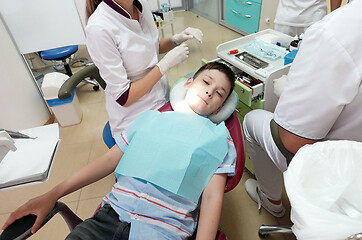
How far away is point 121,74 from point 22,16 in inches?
55.4

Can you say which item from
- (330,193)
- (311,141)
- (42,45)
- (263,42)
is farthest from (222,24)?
(330,193)

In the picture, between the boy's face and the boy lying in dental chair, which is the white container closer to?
the boy lying in dental chair

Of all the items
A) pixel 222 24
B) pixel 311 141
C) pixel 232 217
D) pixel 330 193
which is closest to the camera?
pixel 330 193

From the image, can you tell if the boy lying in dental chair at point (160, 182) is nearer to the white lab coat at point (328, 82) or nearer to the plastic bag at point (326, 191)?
the white lab coat at point (328, 82)

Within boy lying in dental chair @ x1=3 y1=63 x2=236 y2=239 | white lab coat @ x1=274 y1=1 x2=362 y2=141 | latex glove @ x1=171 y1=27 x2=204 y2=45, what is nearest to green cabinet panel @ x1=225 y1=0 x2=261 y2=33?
latex glove @ x1=171 y1=27 x2=204 y2=45

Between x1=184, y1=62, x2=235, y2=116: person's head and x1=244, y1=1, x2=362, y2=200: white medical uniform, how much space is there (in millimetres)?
385

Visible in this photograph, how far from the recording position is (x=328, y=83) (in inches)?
27.0

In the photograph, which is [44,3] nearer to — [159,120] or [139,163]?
[159,120]

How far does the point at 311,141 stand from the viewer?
0.82 metres

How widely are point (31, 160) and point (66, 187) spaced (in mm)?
213

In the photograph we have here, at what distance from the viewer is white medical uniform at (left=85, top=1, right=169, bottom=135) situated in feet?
Result: 3.64

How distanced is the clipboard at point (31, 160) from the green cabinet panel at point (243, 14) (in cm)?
330

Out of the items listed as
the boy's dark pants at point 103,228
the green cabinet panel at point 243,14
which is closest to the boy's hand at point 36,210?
the boy's dark pants at point 103,228

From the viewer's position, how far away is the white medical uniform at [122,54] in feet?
3.64
